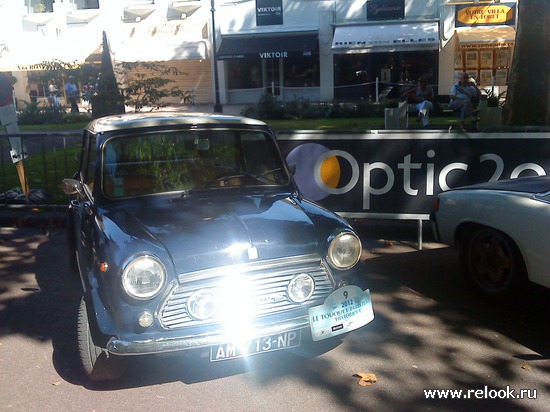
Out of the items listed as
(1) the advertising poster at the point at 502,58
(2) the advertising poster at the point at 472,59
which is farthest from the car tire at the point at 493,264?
(2) the advertising poster at the point at 472,59

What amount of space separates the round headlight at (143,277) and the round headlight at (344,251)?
3.85 feet

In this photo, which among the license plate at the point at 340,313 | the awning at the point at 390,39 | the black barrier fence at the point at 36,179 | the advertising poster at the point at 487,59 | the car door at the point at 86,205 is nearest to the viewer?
the license plate at the point at 340,313

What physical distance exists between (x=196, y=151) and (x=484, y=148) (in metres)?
3.45

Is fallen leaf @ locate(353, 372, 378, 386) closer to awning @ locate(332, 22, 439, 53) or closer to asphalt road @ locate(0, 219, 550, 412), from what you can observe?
asphalt road @ locate(0, 219, 550, 412)

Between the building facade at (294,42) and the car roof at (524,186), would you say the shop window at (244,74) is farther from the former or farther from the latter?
the car roof at (524,186)

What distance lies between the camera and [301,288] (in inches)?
170

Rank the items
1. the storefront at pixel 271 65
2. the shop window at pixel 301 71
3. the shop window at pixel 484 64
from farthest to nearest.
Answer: the shop window at pixel 301 71
the storefront at pixel 271 65
the shop window at pixel 484 64

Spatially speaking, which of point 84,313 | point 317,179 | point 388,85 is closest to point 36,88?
point 388,85

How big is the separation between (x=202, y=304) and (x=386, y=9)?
29.1 m

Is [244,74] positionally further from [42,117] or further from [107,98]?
[107,98]

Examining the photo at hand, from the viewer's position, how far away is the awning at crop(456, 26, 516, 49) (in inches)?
1099

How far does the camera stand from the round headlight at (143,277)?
3.94 metres

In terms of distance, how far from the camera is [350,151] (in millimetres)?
7484

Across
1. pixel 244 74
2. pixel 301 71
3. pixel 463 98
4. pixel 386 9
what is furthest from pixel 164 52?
pixel 463 98
